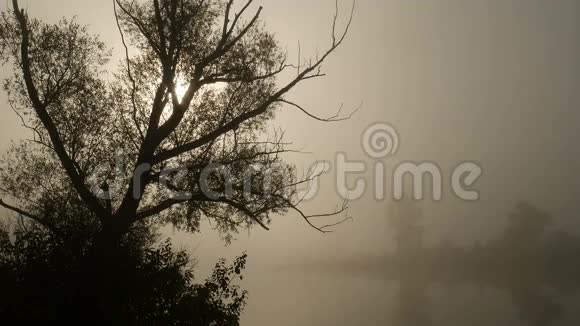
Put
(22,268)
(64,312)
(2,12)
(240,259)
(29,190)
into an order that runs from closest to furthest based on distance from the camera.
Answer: (64,312) → (22,268) → (240,259) → (2,12) → (29,190)

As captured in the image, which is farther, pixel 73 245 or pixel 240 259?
pixel 240 259

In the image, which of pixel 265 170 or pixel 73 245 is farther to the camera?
pixel 265 170

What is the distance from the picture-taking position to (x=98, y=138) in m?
21.6

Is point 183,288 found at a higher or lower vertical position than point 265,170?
lower

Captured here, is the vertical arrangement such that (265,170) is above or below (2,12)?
below

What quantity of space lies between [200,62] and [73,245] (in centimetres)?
912

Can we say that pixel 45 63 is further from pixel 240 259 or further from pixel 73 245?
pixel 240 259

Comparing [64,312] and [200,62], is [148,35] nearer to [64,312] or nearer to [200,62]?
[200,62]

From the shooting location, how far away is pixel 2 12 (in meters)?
20.7

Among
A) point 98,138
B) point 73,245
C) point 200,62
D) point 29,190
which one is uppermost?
point 200,62

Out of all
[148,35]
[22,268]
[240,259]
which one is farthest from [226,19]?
[22,268]

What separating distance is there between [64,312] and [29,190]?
12656mm

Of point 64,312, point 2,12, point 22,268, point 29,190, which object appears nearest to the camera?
point 64,312

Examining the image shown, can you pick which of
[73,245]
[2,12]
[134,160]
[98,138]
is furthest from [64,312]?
[2,12]
